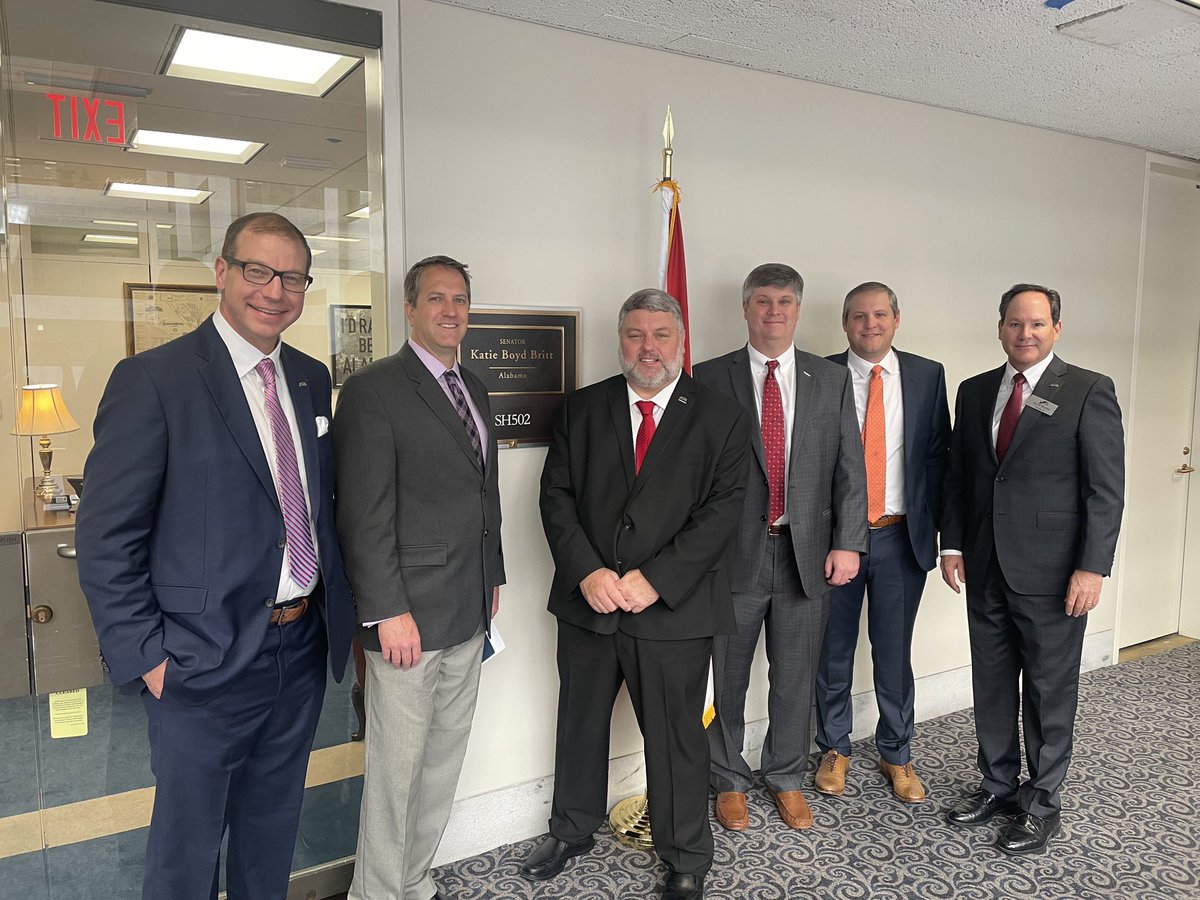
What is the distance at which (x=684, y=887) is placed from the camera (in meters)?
2.63

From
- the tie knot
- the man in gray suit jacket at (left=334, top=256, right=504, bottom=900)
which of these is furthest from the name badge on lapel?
the tie knot

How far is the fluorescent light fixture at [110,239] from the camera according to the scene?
2234 millimetres

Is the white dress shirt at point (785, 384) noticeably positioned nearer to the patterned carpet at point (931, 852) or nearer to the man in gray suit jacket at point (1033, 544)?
the man in gray suit jacket at point (1033, 544)

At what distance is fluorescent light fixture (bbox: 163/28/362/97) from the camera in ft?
7.70

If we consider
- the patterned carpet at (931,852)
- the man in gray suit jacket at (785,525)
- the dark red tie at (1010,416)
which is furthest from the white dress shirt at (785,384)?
the patterned carpet at (931,852)

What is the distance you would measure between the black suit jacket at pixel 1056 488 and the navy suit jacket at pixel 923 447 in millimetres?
263

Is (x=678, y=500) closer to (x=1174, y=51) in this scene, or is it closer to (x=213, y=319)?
(x=213, y=319)

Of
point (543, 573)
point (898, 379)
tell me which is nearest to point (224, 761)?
point (543, 573)

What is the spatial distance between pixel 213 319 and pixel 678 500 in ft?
4.54

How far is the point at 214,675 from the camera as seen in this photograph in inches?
74.0

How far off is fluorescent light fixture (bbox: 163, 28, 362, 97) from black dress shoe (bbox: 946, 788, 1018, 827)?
328 centimetres

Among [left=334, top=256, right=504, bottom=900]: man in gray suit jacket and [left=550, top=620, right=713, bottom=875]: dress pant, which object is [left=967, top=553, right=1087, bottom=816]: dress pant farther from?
[left=334, top=256, right=504, bottom=900]: man in gray suit jacket

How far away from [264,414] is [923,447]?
2.45 metres

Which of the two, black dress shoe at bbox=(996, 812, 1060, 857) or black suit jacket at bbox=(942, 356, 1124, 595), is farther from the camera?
black dress shoe at bbox=(996, 812, 1060, 857)
